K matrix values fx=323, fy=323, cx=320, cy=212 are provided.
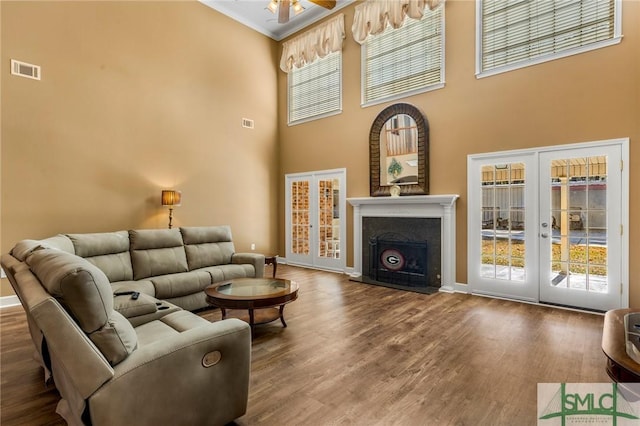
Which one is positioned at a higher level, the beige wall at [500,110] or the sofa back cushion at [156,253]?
the beige wall at [500,110]

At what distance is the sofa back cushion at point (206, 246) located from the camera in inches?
177

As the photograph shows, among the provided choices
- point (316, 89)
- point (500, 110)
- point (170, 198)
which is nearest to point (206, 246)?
point (170, 198)

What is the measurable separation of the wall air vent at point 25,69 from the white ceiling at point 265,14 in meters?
3.11

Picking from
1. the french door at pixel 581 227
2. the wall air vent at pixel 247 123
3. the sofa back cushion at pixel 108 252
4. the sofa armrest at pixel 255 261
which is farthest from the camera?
the wall air vent at pixel 247 123

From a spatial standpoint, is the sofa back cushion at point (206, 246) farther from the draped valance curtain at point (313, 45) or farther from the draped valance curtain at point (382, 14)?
the draped valance curtain at point (382, 14)

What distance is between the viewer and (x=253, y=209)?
23.0ft

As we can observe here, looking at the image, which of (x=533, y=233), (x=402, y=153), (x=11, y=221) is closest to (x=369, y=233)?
(x=402, y=153)

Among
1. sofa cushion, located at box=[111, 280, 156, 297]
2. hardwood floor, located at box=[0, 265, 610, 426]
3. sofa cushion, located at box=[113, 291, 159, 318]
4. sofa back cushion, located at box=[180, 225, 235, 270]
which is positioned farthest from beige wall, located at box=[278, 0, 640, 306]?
sofa cushion, located at box=[113, 291, 159, 318]

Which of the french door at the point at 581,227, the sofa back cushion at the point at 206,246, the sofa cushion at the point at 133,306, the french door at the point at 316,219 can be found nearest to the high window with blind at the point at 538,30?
the french door at the point at 581,227

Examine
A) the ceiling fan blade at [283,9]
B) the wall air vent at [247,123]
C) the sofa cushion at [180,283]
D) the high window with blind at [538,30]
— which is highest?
the ceiling fan blade at [283,9]

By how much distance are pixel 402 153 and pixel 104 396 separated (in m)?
5.05

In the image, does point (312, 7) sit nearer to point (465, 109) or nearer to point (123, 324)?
point (465, 109)

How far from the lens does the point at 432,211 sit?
5.08 m

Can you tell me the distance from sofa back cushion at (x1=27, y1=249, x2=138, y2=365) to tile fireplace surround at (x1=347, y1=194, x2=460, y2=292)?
4.40 meters
